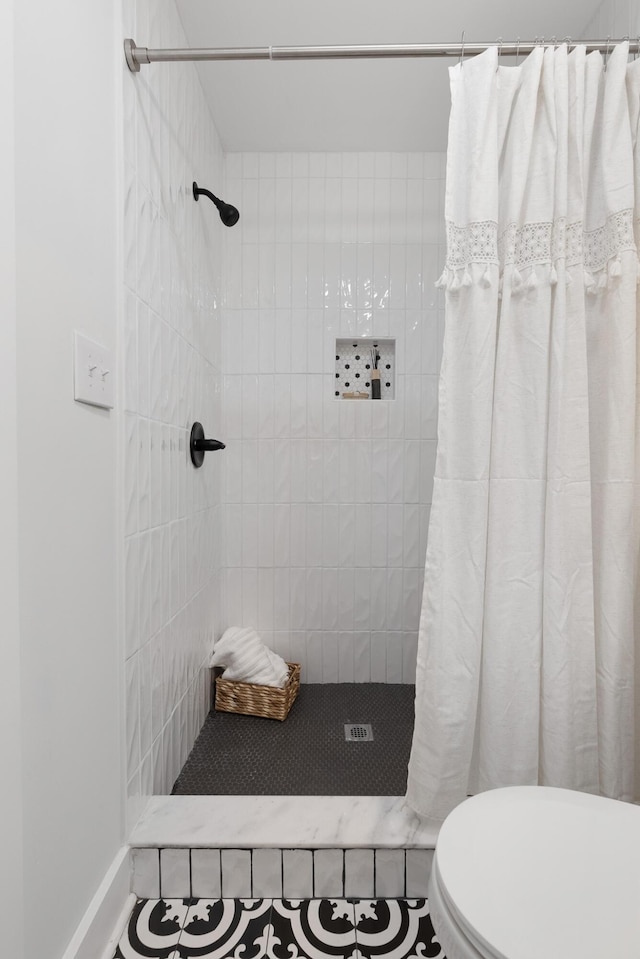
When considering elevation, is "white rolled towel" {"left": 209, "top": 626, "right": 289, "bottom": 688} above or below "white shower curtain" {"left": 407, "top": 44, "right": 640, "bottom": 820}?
below

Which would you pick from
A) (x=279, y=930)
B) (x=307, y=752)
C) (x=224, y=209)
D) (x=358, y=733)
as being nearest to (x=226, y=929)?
(x=279, y=930)

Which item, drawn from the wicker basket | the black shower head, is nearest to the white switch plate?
the black shower head

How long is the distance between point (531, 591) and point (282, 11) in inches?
69.6

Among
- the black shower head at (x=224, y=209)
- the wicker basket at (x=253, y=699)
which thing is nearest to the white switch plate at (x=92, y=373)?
the black shower head at (x=224, y=209)

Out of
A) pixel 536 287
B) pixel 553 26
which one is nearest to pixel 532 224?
pixel 536 287

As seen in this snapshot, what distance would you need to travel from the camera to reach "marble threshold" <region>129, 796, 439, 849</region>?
121cm

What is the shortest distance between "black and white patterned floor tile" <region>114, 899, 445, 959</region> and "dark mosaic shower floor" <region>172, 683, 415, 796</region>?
0.27 meters

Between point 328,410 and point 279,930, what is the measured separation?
168 cm

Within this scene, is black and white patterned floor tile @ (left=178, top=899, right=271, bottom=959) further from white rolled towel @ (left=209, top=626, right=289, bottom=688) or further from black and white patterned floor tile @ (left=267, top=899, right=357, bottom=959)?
white rolled towel @ (left=209, top=626, right=289, bottom=688)

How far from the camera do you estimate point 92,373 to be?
1.02 m

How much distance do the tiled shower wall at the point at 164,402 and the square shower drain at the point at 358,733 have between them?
0.52m

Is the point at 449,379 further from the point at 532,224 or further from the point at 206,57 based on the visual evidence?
the point at 206,57

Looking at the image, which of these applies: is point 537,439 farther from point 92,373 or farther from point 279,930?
point 279,930

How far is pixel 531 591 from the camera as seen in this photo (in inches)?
47.1
